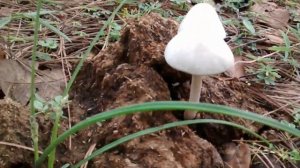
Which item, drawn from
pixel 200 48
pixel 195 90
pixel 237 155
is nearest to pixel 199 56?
pixel 200 48

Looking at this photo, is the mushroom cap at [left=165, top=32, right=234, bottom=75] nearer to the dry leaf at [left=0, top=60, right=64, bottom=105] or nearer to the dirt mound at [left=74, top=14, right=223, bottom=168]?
the dirt mound at [left=74, top=14, right=223, bottom=168]

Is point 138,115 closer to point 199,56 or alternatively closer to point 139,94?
point 139,94

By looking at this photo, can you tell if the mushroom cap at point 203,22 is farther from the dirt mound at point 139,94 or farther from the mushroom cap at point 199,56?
the dirt mound at point 139,94

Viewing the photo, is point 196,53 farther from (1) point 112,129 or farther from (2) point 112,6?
(2) point 112,6

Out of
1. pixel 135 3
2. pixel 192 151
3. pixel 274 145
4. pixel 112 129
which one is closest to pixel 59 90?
pixel 112 129

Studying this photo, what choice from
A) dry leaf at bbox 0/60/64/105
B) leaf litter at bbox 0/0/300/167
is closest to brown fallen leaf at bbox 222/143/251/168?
leaf litter at bbox 0/0/300/167
